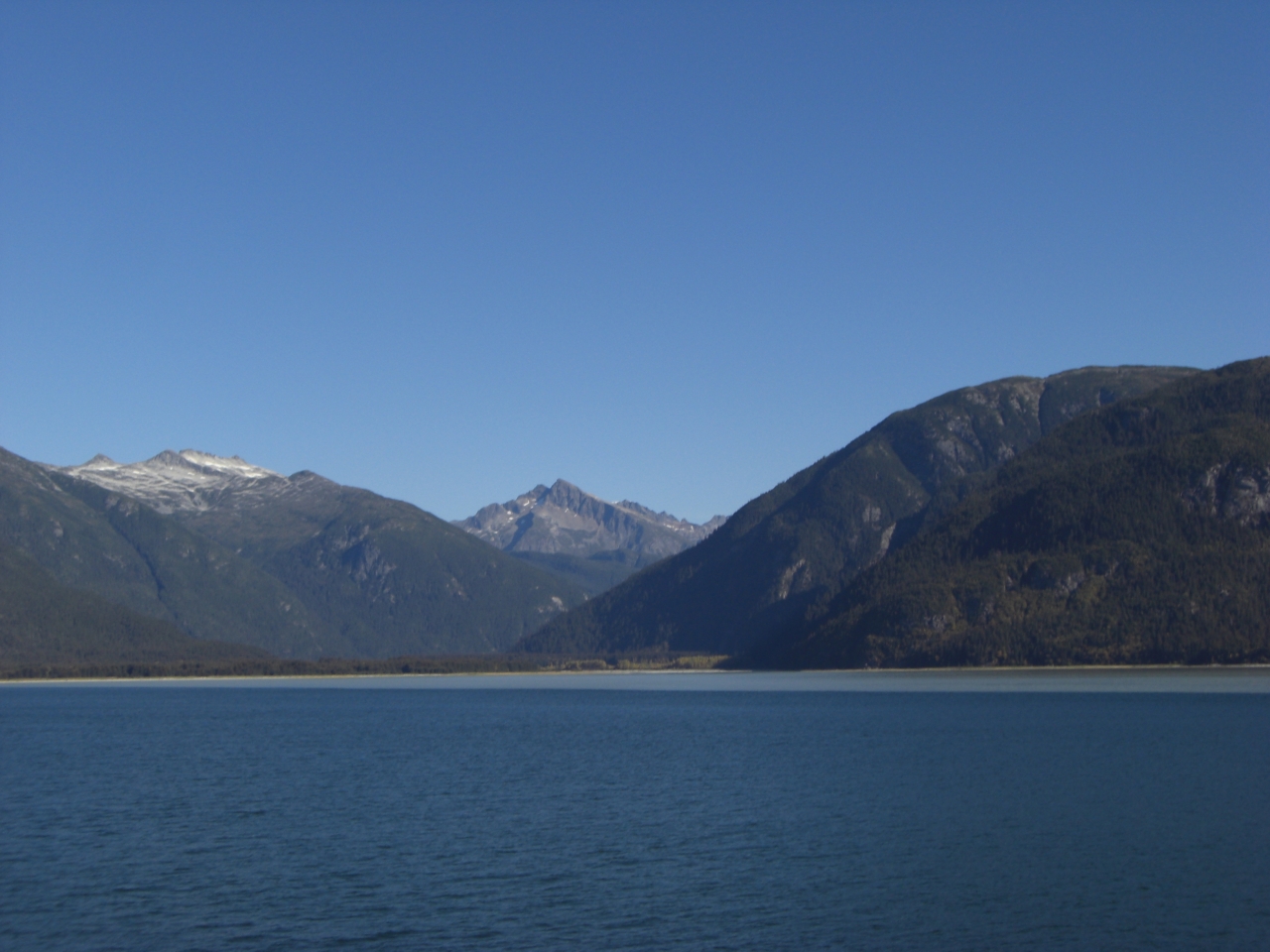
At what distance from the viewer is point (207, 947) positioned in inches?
1919

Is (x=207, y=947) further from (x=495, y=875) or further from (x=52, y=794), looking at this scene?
(x=52, y=794)

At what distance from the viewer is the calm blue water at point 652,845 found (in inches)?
2023

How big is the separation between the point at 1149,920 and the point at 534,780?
5596 cm

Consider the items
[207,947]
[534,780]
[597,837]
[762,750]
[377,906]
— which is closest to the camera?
[207,947]

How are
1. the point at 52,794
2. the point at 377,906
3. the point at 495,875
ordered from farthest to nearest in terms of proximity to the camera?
1. the point at 52,794
2. the point at 495,875
3. the point at 377,906

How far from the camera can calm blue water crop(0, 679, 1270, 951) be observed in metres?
51.4

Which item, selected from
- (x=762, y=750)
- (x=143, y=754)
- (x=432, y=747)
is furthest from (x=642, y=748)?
(x=143, y=754)

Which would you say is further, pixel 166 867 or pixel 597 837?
pixel 597 837

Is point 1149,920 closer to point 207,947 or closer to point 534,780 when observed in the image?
point 207,947

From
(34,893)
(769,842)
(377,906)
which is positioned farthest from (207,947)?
(769,842)

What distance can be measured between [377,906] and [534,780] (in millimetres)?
43768

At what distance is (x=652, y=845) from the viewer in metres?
69.2

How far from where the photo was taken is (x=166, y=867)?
6397 centimetres

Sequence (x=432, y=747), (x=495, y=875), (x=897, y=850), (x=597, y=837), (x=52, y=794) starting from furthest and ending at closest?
(x=432, y=747)
(x=52, y=794)
(x=597, y=837)
(x=897, y=850)
(x=495, y=875)
